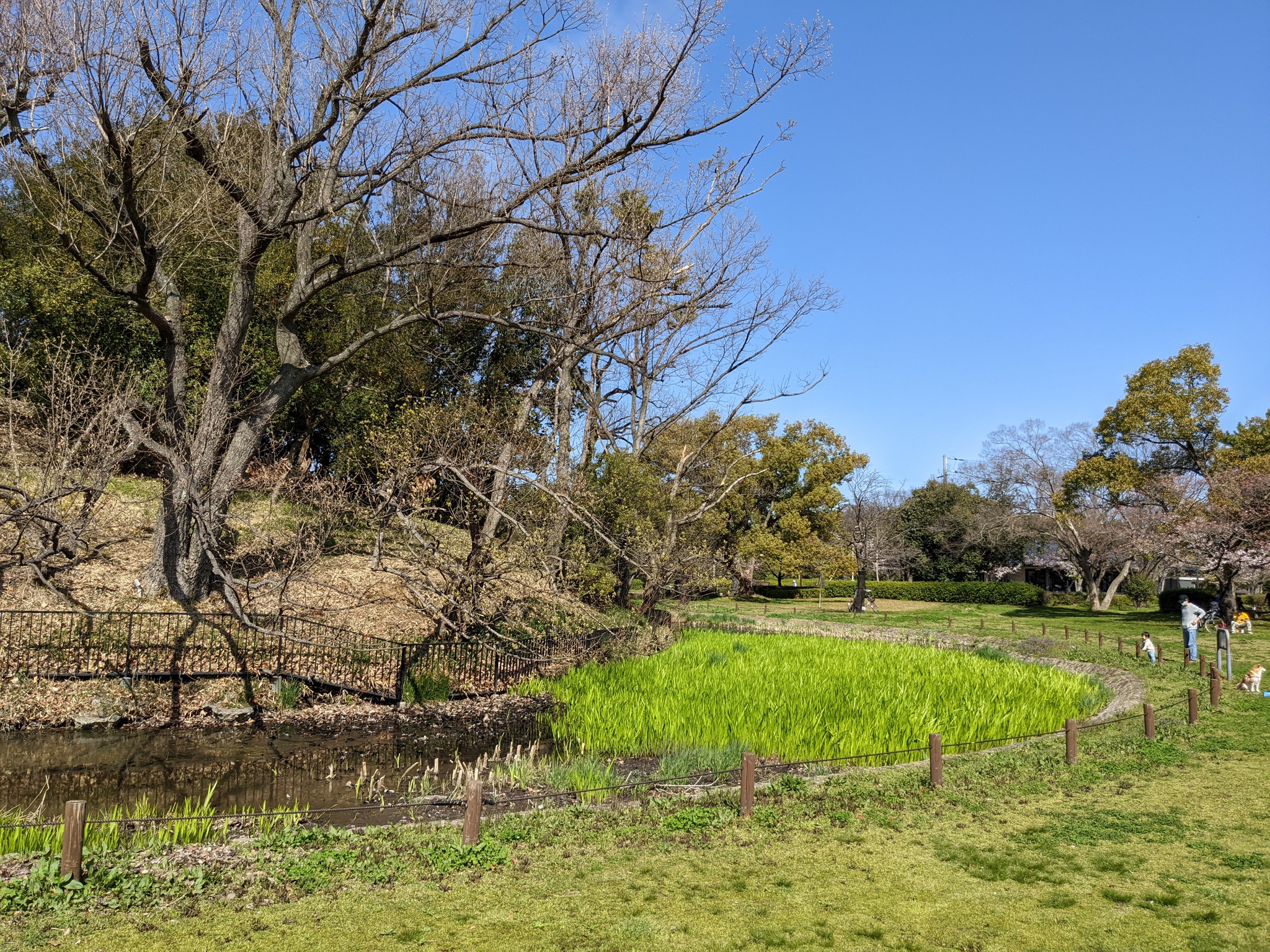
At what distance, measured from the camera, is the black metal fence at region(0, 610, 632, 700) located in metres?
13.3

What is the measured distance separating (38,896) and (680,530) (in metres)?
19.1

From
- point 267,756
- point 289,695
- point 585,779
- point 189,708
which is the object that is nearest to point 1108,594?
point 585,779

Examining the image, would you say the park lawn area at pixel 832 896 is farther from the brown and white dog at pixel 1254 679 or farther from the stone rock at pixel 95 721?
the brown and white dog at pixel 1254 679

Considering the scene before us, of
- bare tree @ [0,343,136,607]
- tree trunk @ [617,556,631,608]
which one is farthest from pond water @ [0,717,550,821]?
tree trunk @ [617,556,631,608]

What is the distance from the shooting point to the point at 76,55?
38.2ft

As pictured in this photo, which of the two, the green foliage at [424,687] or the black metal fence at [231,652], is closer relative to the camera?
the black metal fence at [231,652]

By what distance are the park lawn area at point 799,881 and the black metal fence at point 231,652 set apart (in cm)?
728

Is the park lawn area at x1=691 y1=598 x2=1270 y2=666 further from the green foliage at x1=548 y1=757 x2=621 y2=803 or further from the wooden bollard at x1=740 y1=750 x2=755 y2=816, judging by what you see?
the wooden bollard at x1=740 y1=750 x2=755 y2=816

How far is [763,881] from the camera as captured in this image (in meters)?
6.73

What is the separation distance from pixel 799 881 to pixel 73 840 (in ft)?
18.5

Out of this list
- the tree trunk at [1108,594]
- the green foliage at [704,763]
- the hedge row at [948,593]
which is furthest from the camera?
the hedge row at [948,593]

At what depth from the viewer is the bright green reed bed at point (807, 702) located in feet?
37.8

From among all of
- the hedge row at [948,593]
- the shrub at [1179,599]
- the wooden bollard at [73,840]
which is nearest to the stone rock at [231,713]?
the wooden bollard at [73,840]

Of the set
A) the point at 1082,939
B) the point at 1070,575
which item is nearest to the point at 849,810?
the point at 1082,939
